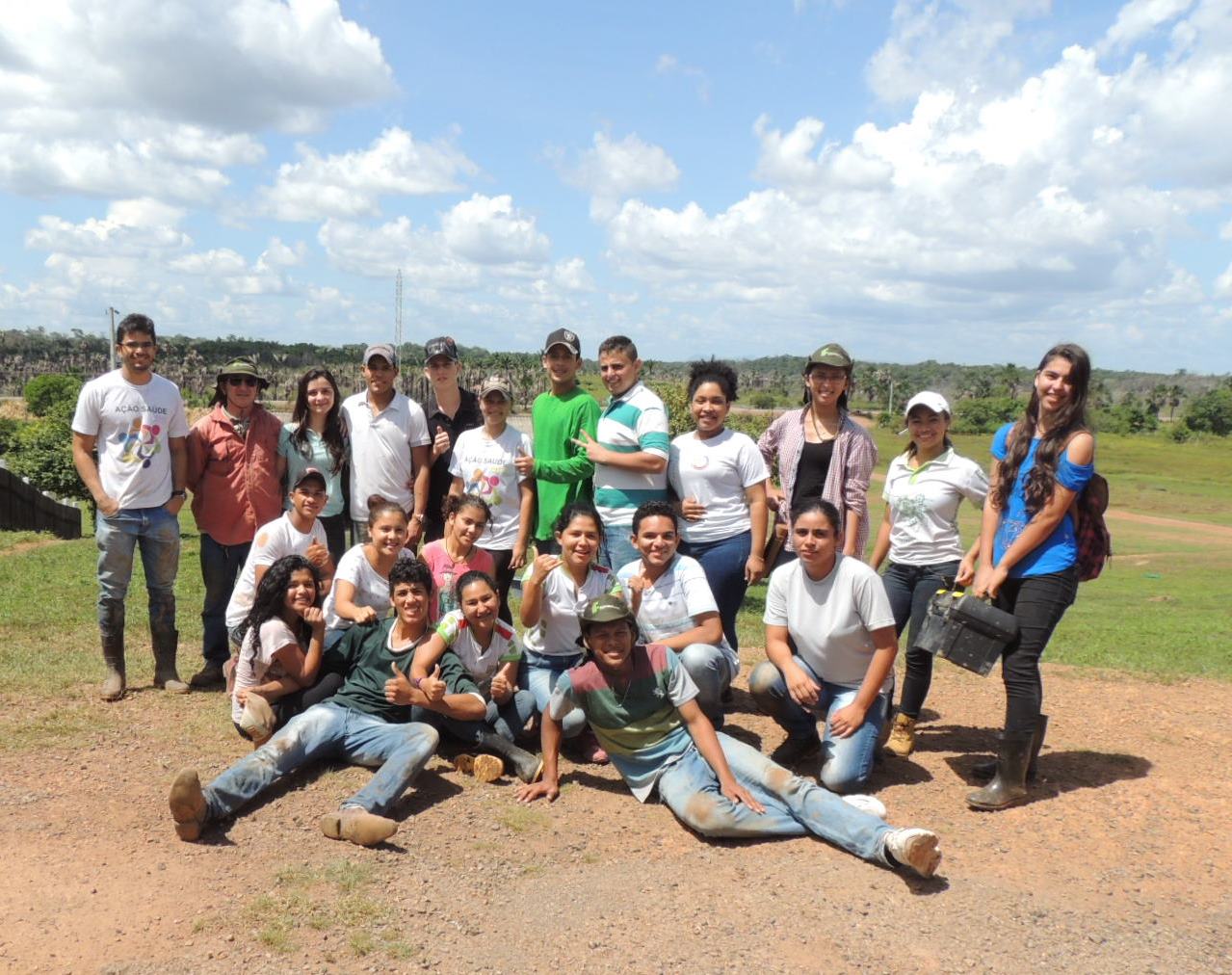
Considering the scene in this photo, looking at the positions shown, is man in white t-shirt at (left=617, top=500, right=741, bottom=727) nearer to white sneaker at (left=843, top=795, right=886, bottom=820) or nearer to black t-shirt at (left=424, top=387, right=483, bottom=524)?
white sneaker at (left=843, top=795, right=886, bottom=820)

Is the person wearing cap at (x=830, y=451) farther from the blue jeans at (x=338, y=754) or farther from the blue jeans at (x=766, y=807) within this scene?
the blue jeans at (x=338, y=754)

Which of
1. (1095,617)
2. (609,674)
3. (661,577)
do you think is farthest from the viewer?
(1095,617)

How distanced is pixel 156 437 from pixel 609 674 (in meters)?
3.42

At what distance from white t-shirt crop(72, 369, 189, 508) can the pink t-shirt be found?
1.91 meters

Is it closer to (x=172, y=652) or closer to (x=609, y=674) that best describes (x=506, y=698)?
(x=609, y=674)

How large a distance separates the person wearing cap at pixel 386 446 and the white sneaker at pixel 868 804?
315 centimetres

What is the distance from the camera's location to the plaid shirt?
568 centimetres

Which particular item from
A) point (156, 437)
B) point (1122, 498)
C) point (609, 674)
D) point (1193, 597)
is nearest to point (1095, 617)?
point (1193, 597)

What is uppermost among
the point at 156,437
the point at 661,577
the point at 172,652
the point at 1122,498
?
the point at 156,437

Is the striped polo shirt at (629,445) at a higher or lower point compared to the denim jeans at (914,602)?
higher

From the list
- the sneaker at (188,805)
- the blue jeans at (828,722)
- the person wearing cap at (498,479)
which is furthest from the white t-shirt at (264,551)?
the blue jeans at (828,722)

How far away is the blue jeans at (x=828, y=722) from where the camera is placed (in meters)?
5.02

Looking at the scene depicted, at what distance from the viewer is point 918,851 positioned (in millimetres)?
4020

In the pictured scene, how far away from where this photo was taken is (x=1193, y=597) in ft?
59.7
